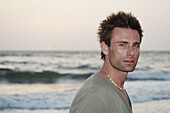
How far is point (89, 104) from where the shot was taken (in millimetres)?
1781

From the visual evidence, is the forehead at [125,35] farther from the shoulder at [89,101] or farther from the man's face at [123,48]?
the shoulder at [89,101]

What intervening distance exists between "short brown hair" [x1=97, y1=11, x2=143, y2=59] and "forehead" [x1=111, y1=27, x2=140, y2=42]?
0.11 ft

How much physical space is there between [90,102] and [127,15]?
0.96m

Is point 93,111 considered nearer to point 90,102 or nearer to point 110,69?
point 90,102

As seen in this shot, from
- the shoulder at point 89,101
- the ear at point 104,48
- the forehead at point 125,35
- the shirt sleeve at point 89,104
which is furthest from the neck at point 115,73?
the shirt sleeve at point 89,104

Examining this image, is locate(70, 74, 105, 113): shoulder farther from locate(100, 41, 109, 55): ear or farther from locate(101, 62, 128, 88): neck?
locate(100, 41, 109, 55): ear

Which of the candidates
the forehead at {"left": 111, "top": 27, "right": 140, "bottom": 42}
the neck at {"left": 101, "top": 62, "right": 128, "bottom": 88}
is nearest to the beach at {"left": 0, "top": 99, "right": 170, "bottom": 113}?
the neck at {"left": 101, "top": 62, "right": 128, "bottom": 88}

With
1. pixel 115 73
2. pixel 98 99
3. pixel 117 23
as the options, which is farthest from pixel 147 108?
pixel 98 99

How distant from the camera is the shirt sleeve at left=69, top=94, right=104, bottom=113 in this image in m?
1.77

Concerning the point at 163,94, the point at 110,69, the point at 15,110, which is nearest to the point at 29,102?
the point at 15,110

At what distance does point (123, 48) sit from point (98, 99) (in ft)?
2.08

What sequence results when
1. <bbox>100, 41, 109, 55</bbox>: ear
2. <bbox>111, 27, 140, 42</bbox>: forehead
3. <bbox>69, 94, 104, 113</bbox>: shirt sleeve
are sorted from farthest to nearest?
<bbox>100, 41, 109, 55</bbox>: ear
<bbox>111, 27, 140, 42</bbox>: forehead
<bbox>69, 94, 104, 113</bbox>: shirt sleeve

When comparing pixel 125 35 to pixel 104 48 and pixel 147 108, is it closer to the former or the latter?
pixel 104 48

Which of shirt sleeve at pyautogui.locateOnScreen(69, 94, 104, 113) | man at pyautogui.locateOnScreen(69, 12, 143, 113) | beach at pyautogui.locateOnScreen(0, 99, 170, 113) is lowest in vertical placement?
beach at pyautogui.locateOnScreen(0, 99, 170, 113)
